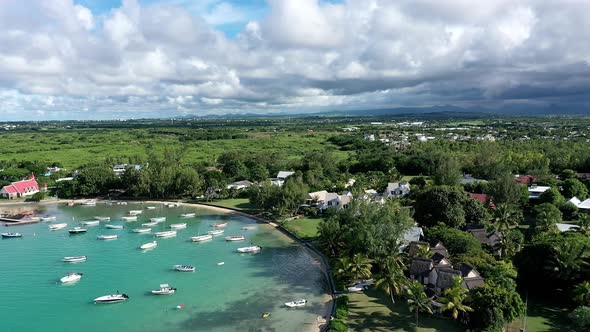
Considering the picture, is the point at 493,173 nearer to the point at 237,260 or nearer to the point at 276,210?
the point at 276,210

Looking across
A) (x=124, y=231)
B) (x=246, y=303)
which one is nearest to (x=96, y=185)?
(x=124, y=231)

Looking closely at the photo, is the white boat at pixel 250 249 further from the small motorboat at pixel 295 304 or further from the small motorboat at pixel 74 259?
the small motorboat at pixel 74 259

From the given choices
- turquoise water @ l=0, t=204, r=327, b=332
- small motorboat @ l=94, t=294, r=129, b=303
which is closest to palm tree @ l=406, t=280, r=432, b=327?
turquoise water @ l=0, t=204, r=327, b=332

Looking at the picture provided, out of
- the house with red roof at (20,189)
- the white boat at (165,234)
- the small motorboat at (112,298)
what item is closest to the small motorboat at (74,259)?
the white boat at (165,234)

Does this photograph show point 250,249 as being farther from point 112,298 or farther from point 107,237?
point 107,237

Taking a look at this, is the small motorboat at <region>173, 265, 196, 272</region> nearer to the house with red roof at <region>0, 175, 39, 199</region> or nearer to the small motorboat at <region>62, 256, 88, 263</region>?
the small motorboat at <region>62, 256, 88, 263</region>

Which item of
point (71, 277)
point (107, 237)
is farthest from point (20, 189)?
point (71, 277)
